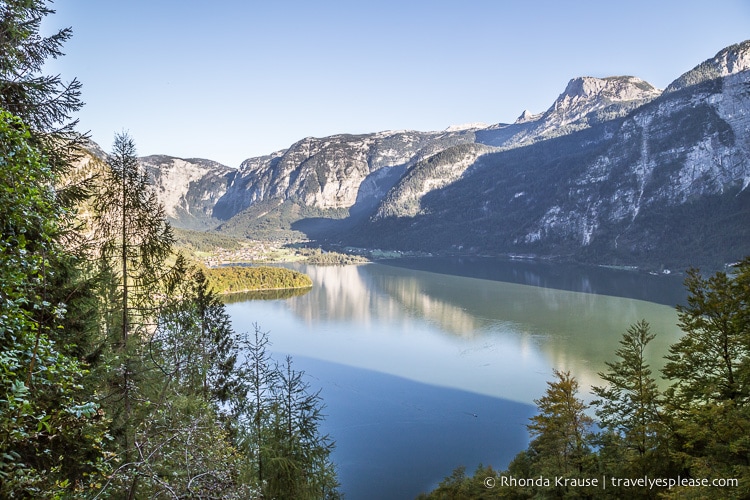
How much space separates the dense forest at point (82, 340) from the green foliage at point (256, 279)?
70.0 meters

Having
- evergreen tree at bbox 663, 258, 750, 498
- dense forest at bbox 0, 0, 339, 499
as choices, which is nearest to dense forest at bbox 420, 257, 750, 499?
evergreen tree at bbox 663, 258, 750, 498

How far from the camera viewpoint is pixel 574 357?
38.0 meters

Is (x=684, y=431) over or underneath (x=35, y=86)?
underneath

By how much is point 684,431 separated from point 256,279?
79683 millimetres

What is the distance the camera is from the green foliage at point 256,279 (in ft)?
257

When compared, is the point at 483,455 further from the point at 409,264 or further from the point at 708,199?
the point at 708,199

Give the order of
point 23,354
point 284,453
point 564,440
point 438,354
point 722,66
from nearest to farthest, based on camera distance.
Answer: point 23,354
point 284,453
point 564,440
point 438,354
point 722,66

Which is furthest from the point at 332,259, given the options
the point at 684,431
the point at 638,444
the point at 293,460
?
the point at 684,431

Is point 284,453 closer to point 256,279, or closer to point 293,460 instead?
point 293,460

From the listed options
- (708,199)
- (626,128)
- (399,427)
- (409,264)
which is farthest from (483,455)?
(626,128)

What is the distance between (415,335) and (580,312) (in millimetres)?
22945

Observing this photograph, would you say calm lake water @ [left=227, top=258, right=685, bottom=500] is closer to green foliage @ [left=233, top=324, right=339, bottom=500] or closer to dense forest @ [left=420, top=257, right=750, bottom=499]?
green foliage @ [left=233, top=324, right=339, bottom=500]

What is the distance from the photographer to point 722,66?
166875 millimetres

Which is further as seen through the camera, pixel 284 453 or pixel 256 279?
pixel 256 279
